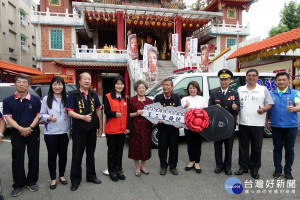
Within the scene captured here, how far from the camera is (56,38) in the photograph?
1709cm

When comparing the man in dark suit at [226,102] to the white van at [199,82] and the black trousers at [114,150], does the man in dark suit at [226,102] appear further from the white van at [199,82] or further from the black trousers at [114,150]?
the black trousers at [114,150]

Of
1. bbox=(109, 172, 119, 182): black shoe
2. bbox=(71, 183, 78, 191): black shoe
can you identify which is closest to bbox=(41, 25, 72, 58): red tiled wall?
bbox=(109, 172, 119, 182): black shoe

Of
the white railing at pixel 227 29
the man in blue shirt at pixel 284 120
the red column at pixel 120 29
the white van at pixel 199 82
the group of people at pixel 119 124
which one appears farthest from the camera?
the white railing at pixel 227 29

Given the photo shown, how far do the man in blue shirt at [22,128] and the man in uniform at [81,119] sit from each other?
1.80 ft

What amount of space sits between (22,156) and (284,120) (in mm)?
4017

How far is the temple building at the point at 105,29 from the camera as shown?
53.6 ft

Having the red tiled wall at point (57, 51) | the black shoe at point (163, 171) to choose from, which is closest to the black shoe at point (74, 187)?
the black shoe at point (163, 171)

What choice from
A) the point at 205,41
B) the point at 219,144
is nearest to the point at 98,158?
the point at 219,144

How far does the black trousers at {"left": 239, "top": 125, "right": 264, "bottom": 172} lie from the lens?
3453 mm

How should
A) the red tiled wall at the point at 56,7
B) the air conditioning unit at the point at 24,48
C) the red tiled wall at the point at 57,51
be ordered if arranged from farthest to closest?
1. the air conditioning unit at the point at 24,48
2. the red tiled wall at the point at 56,7
3. the red tiled wall at the point at 57,51

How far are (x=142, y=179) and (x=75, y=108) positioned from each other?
157 cm

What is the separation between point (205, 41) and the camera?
22.2m

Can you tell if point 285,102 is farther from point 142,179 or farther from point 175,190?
point 142,179

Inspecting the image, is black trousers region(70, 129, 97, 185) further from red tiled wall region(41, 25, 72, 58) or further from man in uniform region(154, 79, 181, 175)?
red tiled wall region(41, 25, 72, 58)
